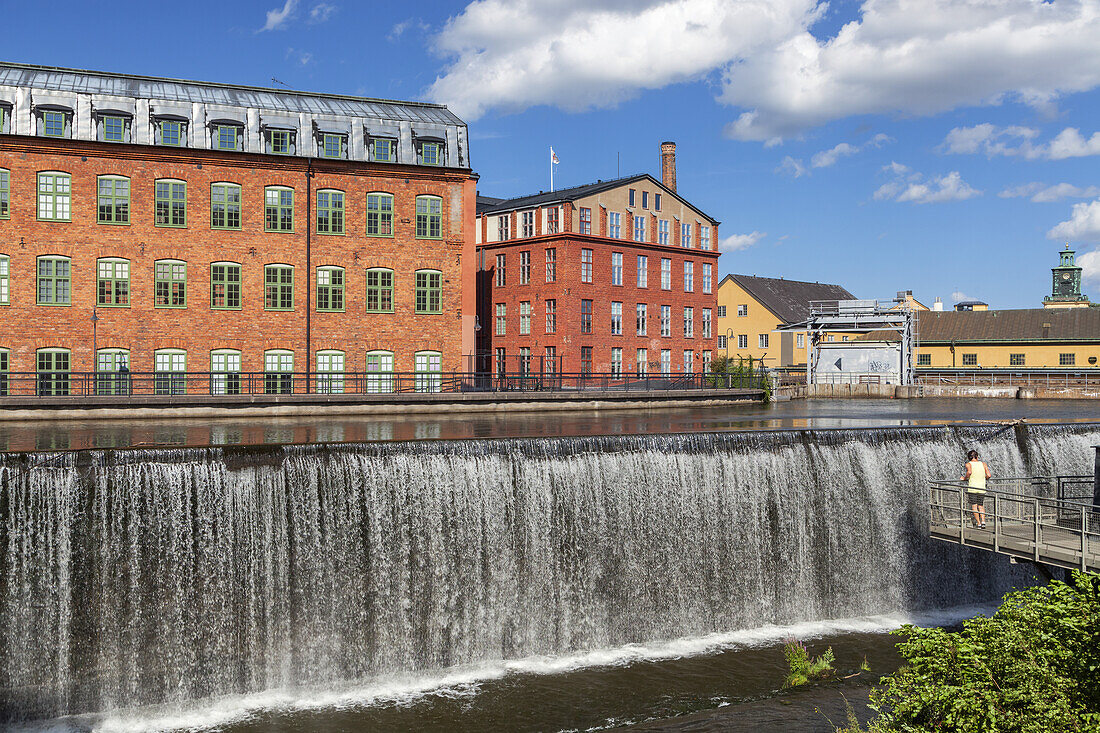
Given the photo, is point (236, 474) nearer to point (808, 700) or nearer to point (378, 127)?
point (808, 700)

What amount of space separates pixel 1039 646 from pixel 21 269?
123 feet

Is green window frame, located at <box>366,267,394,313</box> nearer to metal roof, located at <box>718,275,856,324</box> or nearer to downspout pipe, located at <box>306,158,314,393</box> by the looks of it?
downspout pipe, located at <box>306,158,314,393</box>

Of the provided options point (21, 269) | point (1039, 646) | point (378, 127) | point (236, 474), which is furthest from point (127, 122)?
point (1039, 646)

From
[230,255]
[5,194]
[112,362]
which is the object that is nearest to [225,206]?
[230,255]

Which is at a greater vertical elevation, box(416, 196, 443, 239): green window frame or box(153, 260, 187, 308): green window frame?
box(416, 196, 443, 239): green window frame

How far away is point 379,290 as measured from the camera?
40281 mm

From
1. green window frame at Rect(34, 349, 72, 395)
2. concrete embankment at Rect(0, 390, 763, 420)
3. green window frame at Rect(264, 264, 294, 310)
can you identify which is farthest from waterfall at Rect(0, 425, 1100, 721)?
green window frame at Rect(264, 264, 294, 310)

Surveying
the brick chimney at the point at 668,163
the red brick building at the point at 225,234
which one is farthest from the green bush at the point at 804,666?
the brick chimney at the point at 668,163

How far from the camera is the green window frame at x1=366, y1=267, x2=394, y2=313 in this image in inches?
1580

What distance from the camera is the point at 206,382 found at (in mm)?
37594

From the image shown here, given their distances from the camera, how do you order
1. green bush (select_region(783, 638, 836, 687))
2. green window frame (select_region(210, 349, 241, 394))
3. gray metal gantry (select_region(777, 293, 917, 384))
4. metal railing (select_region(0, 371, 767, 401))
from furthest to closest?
gray metal gantry (select_region(777, 293, 917, 384)) < green window frame (select_region(210, 349, 241, 394)) < metal railing (select_region(0, 371, 767, 401)) < green bush (select_region(783, 638, 836, 687))

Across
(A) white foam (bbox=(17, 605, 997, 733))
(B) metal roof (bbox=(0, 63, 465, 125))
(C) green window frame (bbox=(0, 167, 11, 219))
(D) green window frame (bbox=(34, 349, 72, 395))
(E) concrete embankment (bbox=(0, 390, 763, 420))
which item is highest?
(B) metal roof (bbox=(0, 63, 465, 125))

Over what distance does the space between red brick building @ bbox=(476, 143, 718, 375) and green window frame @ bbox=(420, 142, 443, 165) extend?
12.6m

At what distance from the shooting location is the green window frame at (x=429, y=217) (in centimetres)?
4100
